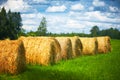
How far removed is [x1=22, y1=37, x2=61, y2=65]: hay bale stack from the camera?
19141 mm

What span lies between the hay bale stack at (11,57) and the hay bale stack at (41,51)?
11.0ft

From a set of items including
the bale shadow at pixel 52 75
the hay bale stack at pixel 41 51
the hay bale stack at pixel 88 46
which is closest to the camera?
the bale shadow at pixel 52 75

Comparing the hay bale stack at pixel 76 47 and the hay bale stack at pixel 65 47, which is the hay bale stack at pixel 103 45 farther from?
the hay bale stack at pixel 65 47

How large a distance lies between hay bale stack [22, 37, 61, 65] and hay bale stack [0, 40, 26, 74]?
334 cm

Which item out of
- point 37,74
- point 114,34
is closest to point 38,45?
point 37,74

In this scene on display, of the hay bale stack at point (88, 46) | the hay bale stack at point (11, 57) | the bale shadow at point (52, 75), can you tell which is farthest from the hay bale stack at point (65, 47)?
the hay bale stack at point (11, 57)

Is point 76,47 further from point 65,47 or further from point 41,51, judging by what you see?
point 41,51

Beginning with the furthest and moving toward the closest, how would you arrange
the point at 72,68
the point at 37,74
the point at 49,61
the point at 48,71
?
the point at 49,61 < the point at 72,68 < the point at 48,71 < the point at 37,74

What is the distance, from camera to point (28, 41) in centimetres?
2009

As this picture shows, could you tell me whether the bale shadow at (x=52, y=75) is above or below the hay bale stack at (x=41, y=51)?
below

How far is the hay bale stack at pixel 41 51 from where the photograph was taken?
62.8 feet

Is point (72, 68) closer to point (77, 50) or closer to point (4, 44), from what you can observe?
point (4, 44)

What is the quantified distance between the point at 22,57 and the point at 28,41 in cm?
377

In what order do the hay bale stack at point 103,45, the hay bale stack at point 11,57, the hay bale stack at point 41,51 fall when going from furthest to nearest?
the hay bale stack at point 103,45 → the hay bale stack at point 41,51 → the hay bale stack at point 11,57
